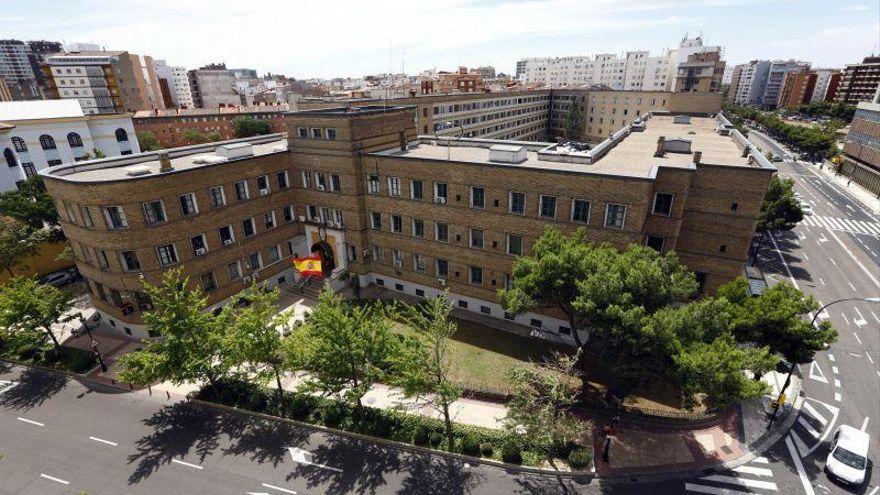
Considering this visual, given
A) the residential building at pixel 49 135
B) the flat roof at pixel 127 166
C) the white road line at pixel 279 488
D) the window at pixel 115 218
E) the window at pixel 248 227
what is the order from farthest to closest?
the residential building at pixel 49 135, the window at pixel 248 227, the flat roof at pixel 127 166, the window at pixel 115 218, the white road line at pixel 279 488

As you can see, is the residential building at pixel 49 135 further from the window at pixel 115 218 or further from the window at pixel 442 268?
the window at pixel 442 268

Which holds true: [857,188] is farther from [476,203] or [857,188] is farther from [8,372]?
[8,372]

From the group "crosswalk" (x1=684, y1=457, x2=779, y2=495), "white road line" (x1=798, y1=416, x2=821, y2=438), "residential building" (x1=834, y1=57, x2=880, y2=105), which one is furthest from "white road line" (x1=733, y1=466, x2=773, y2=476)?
"residential building" (x1=834, y1=57, x2=880, y2=105)

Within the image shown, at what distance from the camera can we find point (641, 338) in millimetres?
24547

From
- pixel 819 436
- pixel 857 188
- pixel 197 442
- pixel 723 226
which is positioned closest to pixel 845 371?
pixel 819 436

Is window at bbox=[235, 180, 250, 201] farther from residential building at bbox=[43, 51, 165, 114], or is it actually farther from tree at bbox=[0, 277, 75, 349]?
residential building at bbox=[43, 51, 165, 114]

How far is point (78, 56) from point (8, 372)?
484 feet

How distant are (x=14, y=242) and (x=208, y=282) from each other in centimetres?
2312

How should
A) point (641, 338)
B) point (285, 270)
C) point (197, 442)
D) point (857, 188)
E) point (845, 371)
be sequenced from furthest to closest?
point (857, 188) → point (285, 270) → point (845, 371) → point (197, 442) → point (641, 338)

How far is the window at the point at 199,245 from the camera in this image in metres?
39.4

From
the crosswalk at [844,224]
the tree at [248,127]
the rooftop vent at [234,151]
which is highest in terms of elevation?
the rooftop vent at [234,151]

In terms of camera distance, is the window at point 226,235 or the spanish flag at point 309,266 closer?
the window at point 226,235

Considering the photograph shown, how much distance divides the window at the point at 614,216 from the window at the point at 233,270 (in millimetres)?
36593

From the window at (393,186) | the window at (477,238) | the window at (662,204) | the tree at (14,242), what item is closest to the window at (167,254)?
the window at (393,186)
